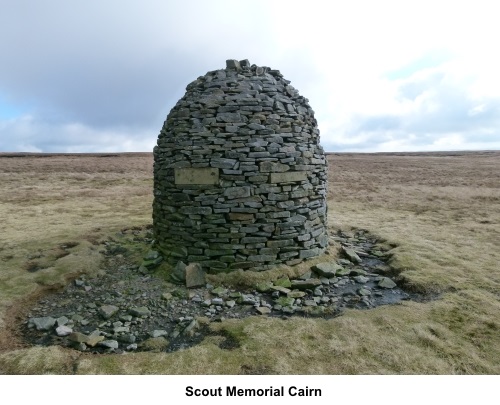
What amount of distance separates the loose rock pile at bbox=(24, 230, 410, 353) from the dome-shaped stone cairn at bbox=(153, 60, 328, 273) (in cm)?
97

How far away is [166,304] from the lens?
777 cm

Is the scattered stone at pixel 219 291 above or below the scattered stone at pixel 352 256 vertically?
below

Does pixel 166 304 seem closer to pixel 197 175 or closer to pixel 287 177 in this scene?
pixel 197 175

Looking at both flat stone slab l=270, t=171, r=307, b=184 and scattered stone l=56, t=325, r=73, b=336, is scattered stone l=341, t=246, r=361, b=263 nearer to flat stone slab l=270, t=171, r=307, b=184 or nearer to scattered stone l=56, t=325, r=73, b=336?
flat stone slab l=270, t=171, r=307, b=184

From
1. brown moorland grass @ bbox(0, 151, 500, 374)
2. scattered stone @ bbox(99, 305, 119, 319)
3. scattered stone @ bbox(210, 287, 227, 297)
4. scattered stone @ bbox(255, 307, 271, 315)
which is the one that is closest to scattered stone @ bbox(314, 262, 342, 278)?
brown moorland grass @ bbox(0, 151, 500, 374)

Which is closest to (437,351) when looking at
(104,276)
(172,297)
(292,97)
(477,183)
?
(172,297)

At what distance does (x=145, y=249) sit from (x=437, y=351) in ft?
28.6

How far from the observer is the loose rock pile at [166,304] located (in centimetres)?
652

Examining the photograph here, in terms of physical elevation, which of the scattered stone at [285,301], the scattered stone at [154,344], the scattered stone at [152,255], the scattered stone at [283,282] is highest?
the scattered stone at [152,255]

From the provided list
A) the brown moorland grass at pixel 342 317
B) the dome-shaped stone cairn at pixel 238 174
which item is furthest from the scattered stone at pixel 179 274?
the brown moorland grass at pixel 342 317

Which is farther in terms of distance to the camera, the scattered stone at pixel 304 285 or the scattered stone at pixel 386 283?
the scattered stone at pixel 386 283

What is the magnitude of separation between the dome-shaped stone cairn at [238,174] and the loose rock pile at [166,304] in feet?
3.19

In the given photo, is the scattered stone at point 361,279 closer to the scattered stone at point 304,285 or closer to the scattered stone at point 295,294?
the scattered stone at point 304,285

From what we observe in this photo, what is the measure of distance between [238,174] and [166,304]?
11.8 feet
